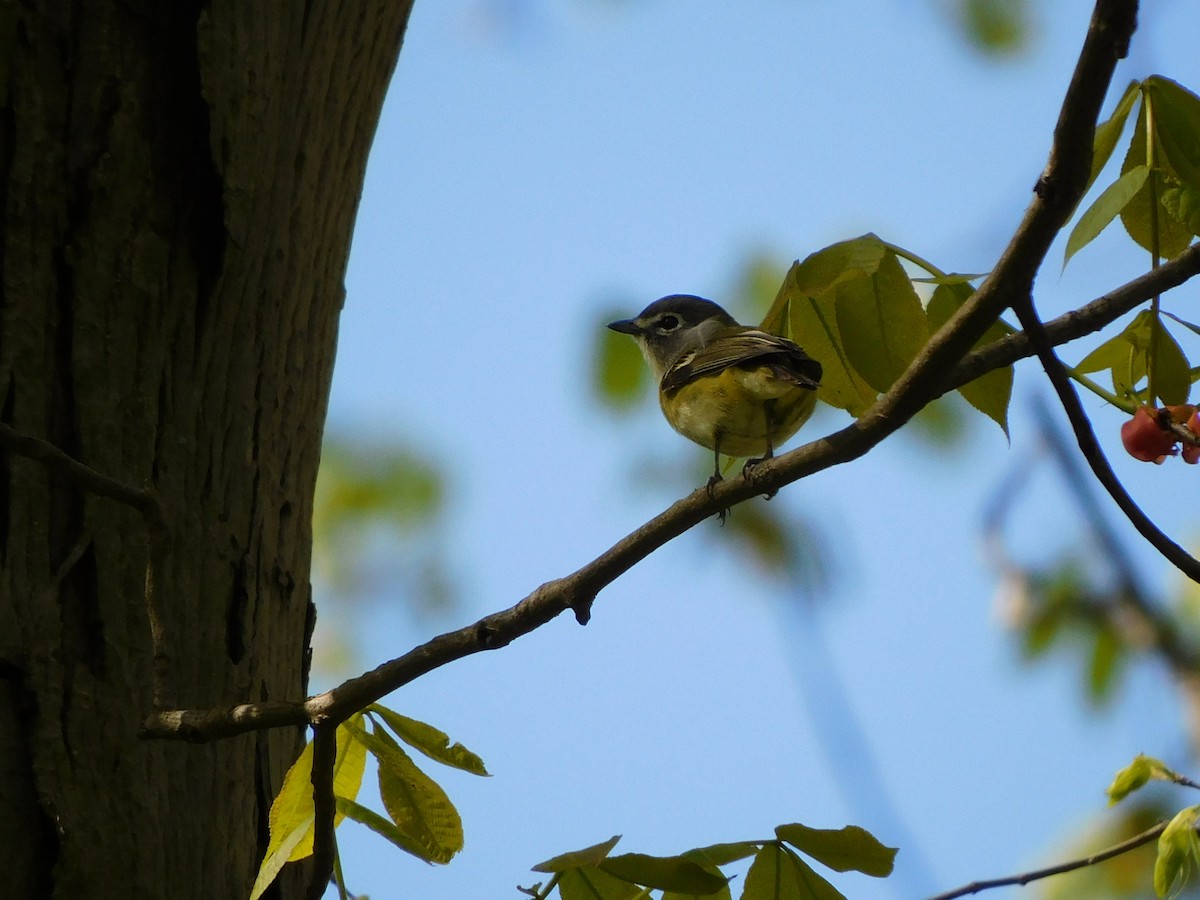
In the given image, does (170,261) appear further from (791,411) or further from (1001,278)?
(791,411)

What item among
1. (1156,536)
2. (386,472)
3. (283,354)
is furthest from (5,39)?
(386,472)

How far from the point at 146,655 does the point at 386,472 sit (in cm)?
345

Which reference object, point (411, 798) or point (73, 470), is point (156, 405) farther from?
point (411, 798)

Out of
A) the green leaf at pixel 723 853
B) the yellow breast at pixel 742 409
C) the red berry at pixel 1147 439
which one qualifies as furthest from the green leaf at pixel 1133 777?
the yellow breast at pixel 742 409

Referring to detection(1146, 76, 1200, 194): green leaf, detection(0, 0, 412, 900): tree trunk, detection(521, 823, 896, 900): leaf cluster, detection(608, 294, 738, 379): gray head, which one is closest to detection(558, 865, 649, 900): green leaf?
detection(521, 823, 896, 900): leaf cluster

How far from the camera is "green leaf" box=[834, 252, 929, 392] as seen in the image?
189 cm

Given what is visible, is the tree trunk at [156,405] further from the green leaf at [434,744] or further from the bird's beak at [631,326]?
the bird's beak at [631,326]

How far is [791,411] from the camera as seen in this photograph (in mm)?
3387

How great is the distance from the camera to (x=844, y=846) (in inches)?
64.5

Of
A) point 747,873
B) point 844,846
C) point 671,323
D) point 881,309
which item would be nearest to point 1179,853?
point 844,846

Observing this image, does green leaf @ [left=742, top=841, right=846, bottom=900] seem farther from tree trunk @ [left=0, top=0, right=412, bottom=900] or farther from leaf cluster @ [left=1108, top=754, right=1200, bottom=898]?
tree trunk @ [left=0, top=0, right=412, bottom=900]

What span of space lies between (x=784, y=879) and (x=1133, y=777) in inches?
29.4

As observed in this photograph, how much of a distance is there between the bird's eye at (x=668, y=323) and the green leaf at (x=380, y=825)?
13.0ft

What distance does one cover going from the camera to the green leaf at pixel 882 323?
189cm
